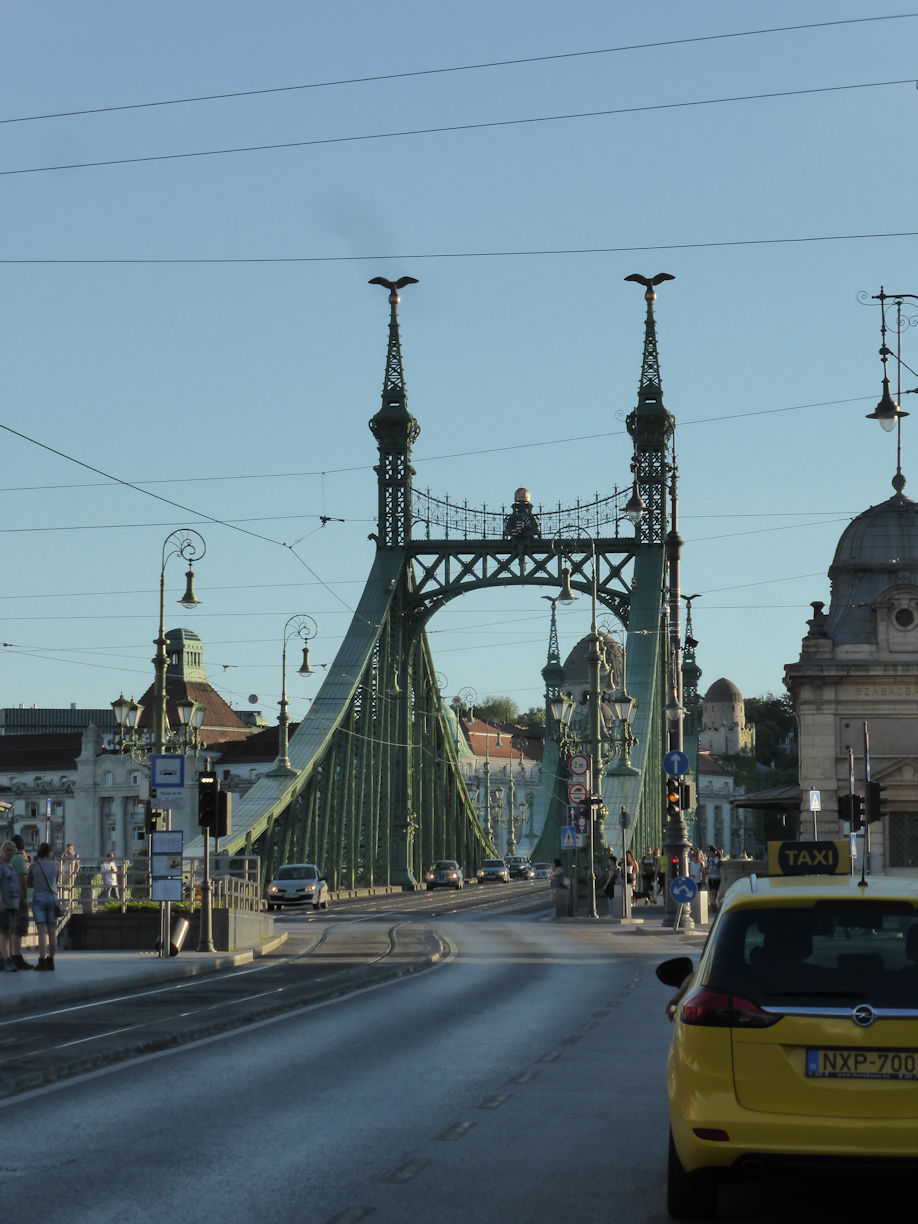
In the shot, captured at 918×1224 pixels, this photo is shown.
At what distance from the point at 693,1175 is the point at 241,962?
863 inches

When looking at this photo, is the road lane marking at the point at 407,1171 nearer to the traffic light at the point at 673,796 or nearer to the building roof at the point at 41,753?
the traffic light at the point at 673,796

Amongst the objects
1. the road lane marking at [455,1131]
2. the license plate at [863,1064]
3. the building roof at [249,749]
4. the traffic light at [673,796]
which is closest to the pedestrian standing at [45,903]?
the traffic light at [673,796]

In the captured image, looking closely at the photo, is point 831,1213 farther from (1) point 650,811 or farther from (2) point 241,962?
(1) point 650,811

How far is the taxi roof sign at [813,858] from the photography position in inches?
394

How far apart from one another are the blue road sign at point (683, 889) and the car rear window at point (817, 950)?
29.1 meters

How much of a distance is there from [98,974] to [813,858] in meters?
16.8

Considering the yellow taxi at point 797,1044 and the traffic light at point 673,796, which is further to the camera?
the traffic light at point 673,796

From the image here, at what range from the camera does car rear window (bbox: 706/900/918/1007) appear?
8.23 meters

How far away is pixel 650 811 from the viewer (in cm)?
6838

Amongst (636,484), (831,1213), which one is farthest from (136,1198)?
(636,484)

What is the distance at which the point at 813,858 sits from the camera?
1023cm

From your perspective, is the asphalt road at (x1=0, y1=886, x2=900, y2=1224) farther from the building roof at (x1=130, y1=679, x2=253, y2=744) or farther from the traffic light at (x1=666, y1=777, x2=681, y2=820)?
the building roof at (x1=130, y1=679, x2=253, y2=744)

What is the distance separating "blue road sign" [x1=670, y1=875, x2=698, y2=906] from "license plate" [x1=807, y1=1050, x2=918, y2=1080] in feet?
96.5

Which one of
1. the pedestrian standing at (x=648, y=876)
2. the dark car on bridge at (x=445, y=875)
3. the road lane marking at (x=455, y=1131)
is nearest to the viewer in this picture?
the road lane marking at (x=455, y=1131)
